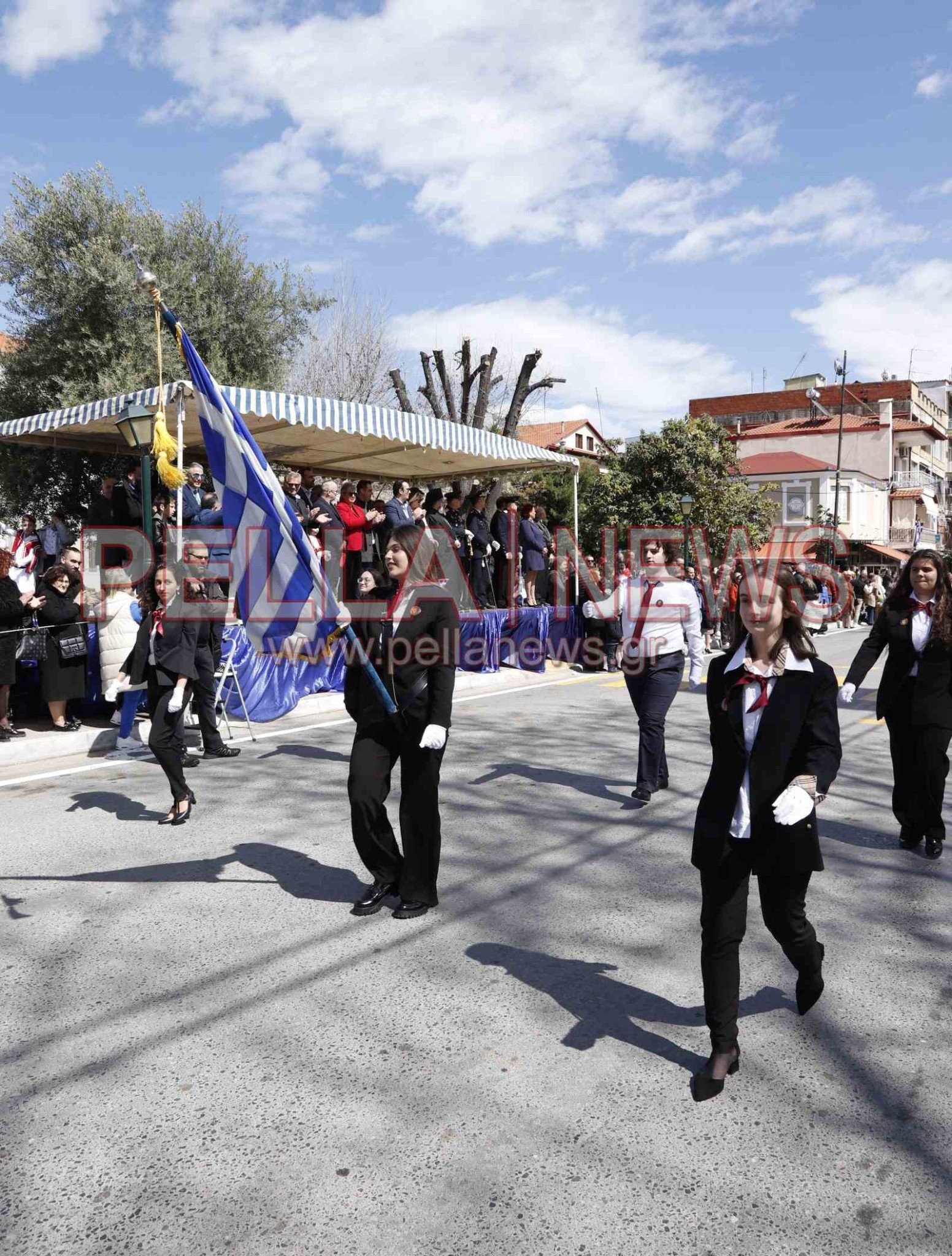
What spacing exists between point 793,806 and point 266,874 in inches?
127

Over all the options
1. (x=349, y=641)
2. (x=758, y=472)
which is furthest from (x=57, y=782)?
(x=758, y=472)

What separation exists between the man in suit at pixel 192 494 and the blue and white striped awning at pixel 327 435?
765mm

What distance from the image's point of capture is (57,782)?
7.92m

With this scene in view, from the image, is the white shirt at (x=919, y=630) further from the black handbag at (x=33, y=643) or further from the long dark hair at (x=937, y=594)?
the black handbag at (x=33, y=643)

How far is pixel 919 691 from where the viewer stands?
5.70 metres

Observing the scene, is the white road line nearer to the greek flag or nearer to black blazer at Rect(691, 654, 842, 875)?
the greek flag

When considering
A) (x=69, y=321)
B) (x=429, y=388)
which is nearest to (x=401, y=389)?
(x=429, y=388)

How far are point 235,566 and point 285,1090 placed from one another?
3.24m

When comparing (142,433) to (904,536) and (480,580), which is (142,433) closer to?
(480,580)

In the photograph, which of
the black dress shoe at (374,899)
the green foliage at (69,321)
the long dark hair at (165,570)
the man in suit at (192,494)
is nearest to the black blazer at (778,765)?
the black dress shoe at (374,899)

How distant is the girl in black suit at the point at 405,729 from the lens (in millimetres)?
4691

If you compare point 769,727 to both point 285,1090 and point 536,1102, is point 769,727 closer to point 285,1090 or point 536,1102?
point 536,1102

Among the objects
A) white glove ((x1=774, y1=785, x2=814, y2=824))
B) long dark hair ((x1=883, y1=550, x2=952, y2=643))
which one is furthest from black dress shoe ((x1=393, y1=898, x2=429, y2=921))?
long dark hair ((x1=883, y1=550, x2=952, y2=643))

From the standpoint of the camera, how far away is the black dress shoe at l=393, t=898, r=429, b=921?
4.68 m
